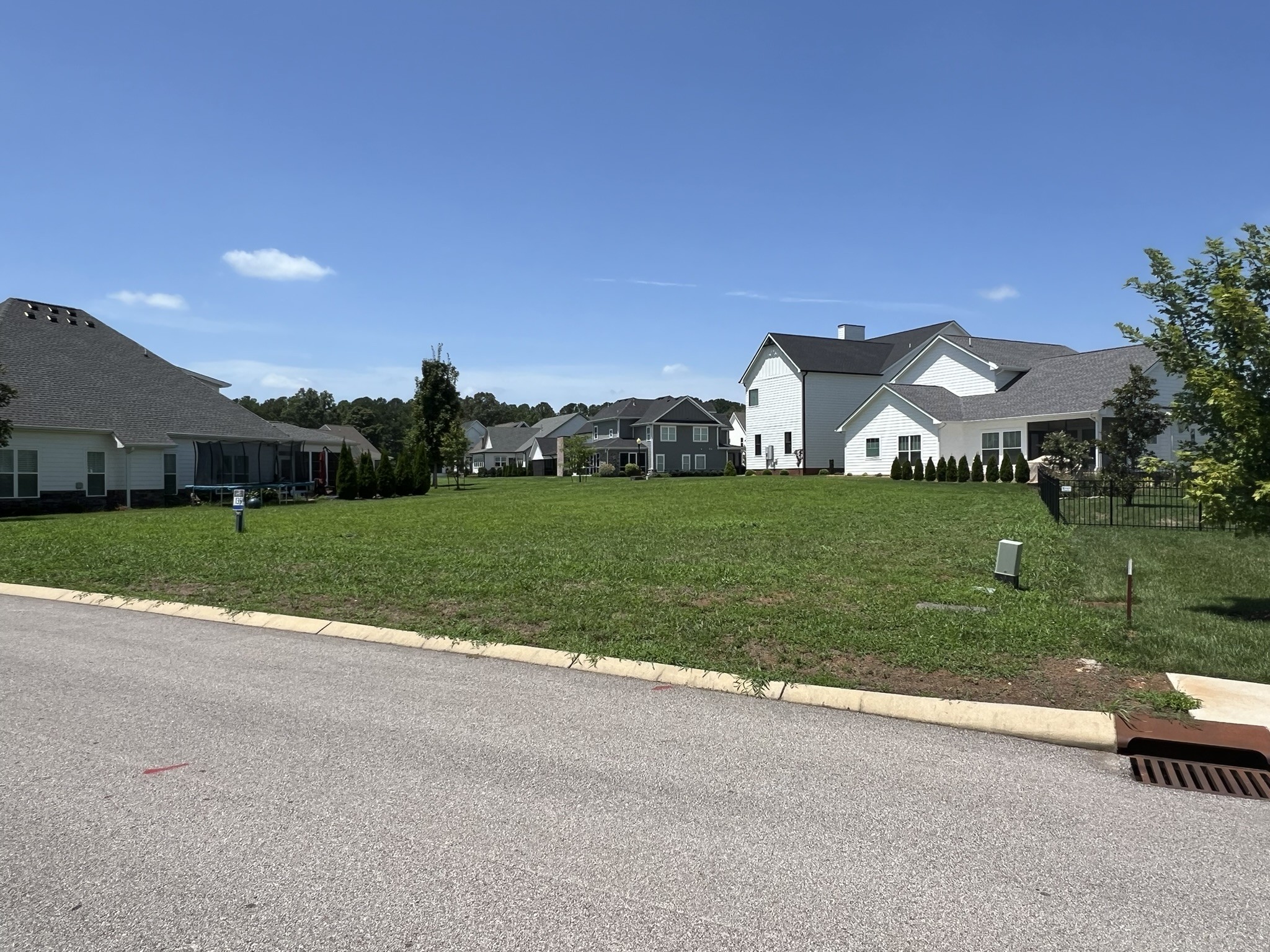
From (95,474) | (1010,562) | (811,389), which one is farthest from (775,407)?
(1010,562)

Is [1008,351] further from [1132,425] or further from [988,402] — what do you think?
[1132,425]

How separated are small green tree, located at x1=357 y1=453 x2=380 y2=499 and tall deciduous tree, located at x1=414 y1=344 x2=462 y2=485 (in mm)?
11290

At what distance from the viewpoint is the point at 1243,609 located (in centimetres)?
985

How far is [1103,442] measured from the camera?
27.3 metres

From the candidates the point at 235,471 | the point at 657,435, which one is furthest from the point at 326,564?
the point at 657,435

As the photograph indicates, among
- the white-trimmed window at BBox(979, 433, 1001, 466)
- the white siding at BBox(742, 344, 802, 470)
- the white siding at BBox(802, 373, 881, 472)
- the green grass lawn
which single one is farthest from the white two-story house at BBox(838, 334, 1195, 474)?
the green grass lawn

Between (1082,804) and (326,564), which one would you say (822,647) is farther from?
(326,564)

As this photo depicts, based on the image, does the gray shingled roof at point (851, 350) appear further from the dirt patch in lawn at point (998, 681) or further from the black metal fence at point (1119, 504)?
the dirt patch in lawn at point (998, 681)

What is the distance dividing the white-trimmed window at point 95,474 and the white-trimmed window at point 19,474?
175 centimetres

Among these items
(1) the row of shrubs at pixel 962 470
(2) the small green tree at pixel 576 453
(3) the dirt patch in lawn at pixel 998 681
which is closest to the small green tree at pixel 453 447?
(2) the small green tree at pixel 576 453

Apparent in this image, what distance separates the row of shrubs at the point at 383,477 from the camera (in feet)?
127

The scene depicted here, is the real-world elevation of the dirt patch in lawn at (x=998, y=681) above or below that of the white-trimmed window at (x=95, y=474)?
below

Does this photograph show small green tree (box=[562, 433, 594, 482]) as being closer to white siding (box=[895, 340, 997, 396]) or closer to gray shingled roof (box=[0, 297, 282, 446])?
white siding (box=[895, 340, 997, 396])

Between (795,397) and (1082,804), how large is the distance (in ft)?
164
